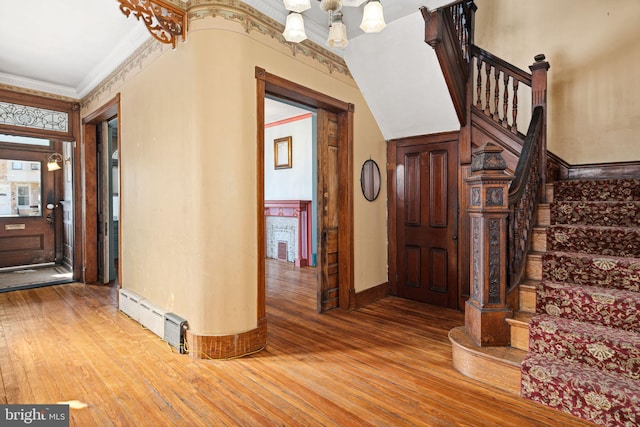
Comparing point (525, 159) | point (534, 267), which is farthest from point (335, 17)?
point (534, 267)

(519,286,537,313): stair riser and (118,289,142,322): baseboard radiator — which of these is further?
(118,289,142,322): baseboard radiator

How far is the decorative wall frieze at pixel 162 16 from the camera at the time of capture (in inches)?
102

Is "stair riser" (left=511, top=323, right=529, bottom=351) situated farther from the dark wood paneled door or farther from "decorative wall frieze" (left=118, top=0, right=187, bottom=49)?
"decorative wall frieze" (left=118, top=0, right=187, bottom=49)

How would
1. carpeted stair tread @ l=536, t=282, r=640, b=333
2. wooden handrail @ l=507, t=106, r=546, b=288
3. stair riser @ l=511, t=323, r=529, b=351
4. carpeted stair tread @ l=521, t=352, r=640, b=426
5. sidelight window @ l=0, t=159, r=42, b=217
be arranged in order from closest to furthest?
carpeted stair tread @ l=521, t=352, r=640, b=426, carpeted stair tread @ l=536, t=282, r=640, b=333, stair riser @ l=511, t=323, r=529, b=351, wooden handrail @ l=507, t=106, r=546, b=288, sidelight window @ l=0, t=159, r=42, b=217

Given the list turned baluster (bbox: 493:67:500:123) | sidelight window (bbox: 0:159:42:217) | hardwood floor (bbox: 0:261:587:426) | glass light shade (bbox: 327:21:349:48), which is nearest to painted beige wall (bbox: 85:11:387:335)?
hardwood floor (bbox: 0:261:587:426)

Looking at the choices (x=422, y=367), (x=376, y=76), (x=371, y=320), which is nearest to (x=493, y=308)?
(x=422, y=367)

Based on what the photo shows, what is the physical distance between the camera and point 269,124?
749cm

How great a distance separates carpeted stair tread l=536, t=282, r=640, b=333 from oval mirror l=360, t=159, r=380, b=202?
7.13 feet

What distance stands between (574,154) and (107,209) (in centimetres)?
652

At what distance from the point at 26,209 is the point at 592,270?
342 inches

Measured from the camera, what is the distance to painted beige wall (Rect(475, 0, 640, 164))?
368cm

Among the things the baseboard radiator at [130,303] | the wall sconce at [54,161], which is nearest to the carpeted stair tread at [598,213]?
the baseboard radiator at [130,303]

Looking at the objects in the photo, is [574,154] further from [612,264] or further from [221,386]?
[221,386]

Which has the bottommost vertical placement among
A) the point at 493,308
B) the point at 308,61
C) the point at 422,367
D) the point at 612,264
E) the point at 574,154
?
the point at 422,367
